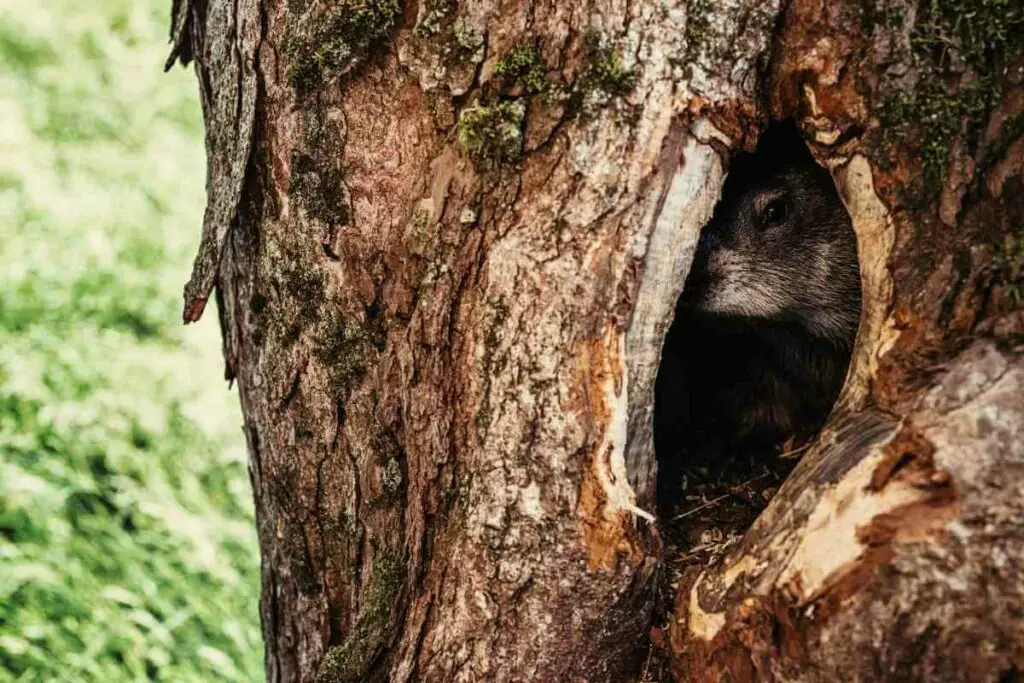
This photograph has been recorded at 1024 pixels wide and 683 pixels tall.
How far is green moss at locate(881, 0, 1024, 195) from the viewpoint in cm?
187

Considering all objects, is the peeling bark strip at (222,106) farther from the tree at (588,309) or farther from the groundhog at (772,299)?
the groundhog at (772,299)

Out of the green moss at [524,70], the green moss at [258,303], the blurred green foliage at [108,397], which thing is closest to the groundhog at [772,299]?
the green moss at [524,70]

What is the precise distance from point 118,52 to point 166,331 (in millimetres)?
2387

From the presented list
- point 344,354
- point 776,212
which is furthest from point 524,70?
point 776,212

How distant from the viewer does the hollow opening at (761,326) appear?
8.68ft

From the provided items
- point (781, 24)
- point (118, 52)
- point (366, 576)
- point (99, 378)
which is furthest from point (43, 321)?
point (781, 24)

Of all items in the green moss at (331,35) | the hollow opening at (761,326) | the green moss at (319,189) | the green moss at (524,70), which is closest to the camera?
the green moss at (524,70)

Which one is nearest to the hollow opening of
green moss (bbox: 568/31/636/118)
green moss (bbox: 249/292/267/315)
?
green moss (bbox: 568/31/636/118)

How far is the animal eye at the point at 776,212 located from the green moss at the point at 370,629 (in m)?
1.33

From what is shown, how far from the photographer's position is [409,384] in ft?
7.28

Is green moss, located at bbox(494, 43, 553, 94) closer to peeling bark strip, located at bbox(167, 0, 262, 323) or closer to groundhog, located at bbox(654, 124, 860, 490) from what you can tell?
peeling bark strip, located at bbox(167, 0, 262, 323)

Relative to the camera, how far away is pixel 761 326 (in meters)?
2.96

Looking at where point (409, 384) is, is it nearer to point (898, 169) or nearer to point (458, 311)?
point (458, 311)

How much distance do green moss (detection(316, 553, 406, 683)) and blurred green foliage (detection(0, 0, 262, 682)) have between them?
166cm
